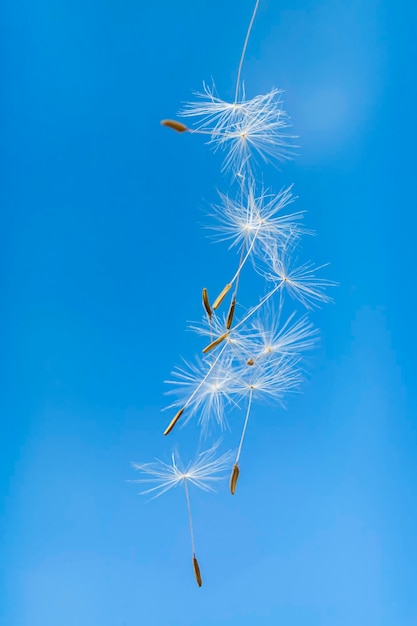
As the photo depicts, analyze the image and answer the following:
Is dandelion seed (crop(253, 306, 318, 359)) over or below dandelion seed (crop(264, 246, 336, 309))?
below

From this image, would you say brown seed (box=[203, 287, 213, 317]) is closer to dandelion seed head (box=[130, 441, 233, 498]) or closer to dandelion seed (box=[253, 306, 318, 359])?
dandelion seed (box=[253, 306, 318, 359])

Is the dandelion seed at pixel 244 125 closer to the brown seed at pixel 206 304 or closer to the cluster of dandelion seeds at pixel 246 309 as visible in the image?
the cluster of dandelion seeds at pixel 246 309

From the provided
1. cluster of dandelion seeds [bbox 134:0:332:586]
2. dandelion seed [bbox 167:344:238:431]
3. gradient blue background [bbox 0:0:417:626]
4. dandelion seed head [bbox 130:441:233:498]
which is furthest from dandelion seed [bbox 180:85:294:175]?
dandelion seed head [bbox 130:441:233:498]

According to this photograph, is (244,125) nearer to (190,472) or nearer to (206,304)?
(206,304)

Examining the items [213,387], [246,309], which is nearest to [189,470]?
[213,387]

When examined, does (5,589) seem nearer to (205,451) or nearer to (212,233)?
(205,451)

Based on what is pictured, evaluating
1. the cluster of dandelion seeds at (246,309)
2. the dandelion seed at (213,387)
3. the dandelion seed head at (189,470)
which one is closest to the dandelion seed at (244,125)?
the cluster of dandelion seeds at (246,309)
